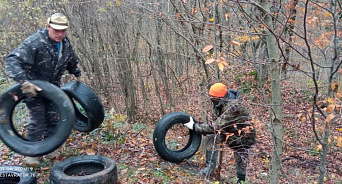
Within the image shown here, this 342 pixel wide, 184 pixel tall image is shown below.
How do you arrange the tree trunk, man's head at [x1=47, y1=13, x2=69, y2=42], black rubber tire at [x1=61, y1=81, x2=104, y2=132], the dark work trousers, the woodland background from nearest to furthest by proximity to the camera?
the tree trunk < man's head at [x1=47, y1=13, x2=69, y2=42] < black rubber tire at [x1=61, y1=81, x2=104, y2=132] < the dark work trousers < the woodland background

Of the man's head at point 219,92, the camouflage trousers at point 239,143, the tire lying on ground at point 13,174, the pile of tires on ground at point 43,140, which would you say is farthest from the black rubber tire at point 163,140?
the tire lying on ground at point 13,174

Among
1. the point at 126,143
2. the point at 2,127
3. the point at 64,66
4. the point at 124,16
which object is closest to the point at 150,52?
the point at 124,16

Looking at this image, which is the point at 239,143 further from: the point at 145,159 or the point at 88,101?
the point at 88,101

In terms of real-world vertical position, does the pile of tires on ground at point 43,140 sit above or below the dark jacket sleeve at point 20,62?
below

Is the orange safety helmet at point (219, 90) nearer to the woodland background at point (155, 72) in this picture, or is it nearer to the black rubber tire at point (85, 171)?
the woodland background at point (155, 72)

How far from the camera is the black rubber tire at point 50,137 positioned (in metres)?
3.99

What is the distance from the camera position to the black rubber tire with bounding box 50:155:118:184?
399 centimetres

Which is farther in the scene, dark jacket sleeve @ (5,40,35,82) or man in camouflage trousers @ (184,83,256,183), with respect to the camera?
man in camouflage trousers @ (184,83,256,183)

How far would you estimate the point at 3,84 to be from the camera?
913 cm

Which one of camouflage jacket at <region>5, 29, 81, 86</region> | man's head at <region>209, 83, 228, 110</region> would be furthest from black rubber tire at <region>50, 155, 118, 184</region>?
man's head at <region>209, 83, 228, 110</region>

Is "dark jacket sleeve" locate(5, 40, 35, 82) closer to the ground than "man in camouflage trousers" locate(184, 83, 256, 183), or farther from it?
farther from it

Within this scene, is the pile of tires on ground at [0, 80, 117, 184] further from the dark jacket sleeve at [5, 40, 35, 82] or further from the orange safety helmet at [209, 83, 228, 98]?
the orange safety helmet at [209, 83, 228, 98]

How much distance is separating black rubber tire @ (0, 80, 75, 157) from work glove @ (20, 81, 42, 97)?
0.25ft

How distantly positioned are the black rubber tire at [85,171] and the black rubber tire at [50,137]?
417 millimetres
